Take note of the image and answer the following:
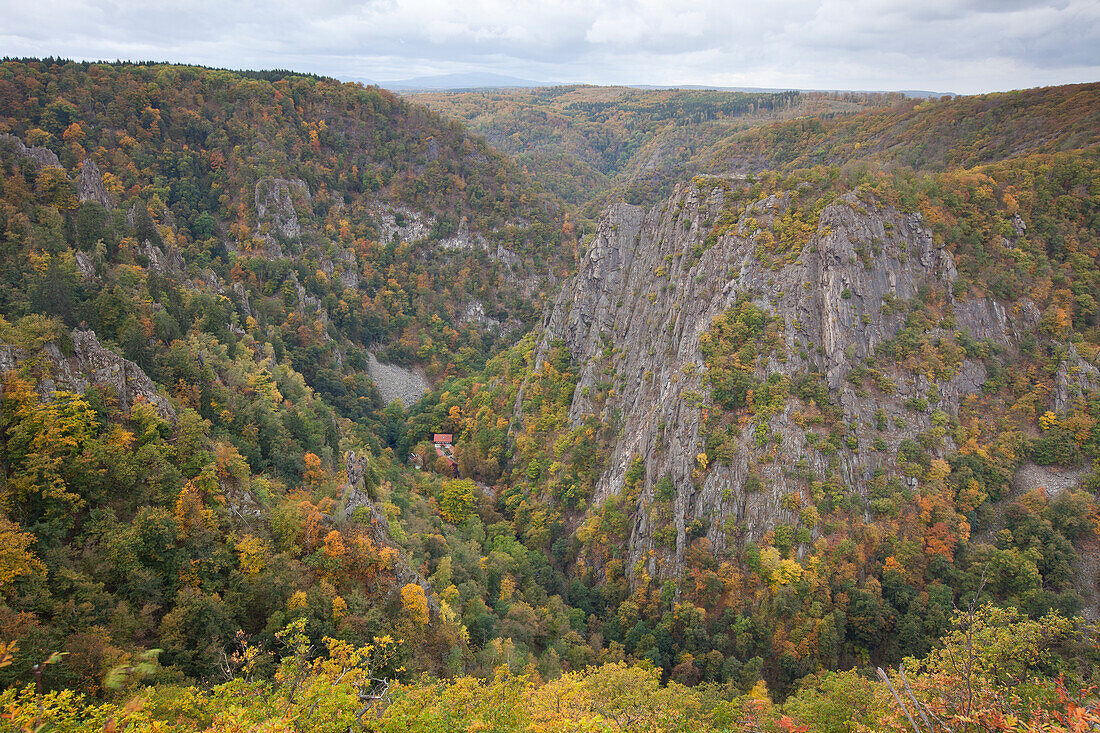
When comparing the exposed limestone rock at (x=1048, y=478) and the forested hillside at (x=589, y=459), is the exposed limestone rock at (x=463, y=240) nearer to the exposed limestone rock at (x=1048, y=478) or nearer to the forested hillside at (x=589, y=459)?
the forested hillside at (x=589, y=459)

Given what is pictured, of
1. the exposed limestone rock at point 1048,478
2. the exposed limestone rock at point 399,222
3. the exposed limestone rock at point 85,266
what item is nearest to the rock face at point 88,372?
the exposed limestone rock at point 85,266

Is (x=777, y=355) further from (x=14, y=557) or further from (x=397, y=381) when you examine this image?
(x=397, y=381)

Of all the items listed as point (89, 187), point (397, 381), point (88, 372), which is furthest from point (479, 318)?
point (88, 372)

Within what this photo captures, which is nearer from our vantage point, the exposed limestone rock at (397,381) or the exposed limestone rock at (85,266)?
the exposed limestone rock at (85,266)

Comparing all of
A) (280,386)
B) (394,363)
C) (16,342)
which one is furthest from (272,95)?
(16,342)

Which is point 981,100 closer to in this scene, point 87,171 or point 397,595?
point 397,595

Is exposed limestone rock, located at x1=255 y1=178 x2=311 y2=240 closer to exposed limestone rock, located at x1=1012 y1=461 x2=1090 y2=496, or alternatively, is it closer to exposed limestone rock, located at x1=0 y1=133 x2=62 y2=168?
→ exposed limestone rock, located at x1=0 y1=133 x2=62 y2=168
